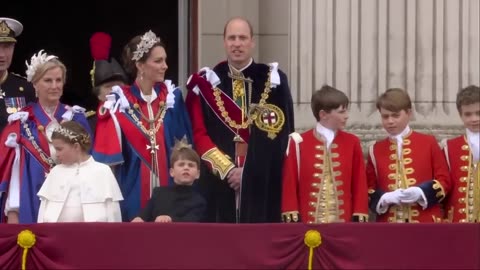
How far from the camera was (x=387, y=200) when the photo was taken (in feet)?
33.1

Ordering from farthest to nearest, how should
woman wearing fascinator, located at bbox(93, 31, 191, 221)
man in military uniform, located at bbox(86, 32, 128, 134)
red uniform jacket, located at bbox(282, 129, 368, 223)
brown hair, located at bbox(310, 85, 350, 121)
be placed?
man in military uniform, located at bbox(86, 32, 128, 134) → woman wearing fascinator, located at bbox(93, 31, 191, 221) → brown hair, located at bbox(310, 85, 350, 121) → red uniform jacket, located at bbox(282, 129, 368, 223)

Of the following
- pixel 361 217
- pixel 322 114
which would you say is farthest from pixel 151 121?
pixel 361 217

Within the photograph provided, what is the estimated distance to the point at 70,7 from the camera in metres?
16.0

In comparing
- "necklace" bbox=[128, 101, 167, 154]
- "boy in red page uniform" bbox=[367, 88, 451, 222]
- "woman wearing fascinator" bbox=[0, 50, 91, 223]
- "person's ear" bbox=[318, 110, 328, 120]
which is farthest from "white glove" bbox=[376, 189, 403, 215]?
"woman wearing fascinator" bbox=[0, 50, 91, 223]

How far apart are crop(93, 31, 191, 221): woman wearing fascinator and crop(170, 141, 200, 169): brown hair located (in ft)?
0.99

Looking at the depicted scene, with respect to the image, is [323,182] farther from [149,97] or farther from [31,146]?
[31,146]

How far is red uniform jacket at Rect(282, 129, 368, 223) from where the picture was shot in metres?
10.1

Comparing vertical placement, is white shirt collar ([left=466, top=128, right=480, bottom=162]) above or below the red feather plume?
below

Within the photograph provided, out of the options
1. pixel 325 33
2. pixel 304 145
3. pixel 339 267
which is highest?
pixel 325 33

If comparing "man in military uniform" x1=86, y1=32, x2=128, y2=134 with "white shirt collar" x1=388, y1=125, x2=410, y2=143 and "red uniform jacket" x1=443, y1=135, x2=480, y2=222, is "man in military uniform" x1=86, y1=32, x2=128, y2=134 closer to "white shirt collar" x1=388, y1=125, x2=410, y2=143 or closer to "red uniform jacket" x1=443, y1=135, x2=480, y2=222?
"white shirt collar" x1=388, y1=125, x2=410, y2=143

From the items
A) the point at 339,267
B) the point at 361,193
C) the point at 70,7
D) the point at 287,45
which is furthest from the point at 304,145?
the point at 70,7

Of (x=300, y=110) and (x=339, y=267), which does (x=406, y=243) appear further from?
(x=300, y=110)

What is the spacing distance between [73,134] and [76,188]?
313 millimetres

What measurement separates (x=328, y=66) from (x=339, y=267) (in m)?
2.96
